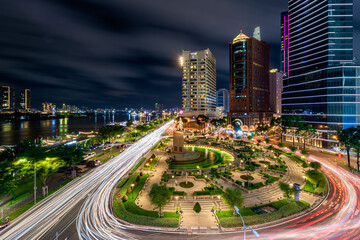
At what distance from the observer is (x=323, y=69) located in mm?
65562

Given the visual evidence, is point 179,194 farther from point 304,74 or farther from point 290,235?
point 304,74

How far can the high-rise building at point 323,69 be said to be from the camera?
6006 centimetres

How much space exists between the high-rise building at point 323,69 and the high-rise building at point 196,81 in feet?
235

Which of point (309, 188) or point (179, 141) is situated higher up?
point (179, 141)

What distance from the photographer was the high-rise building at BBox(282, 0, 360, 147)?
197 ft

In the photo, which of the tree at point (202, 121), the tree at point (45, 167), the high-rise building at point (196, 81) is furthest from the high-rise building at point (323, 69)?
the tree at point (45, 167)

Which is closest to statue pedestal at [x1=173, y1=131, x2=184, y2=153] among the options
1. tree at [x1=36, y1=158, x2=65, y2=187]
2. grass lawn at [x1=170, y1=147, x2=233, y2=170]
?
grass lawn at [x1=170, y1=147, x2=233, y2=170]

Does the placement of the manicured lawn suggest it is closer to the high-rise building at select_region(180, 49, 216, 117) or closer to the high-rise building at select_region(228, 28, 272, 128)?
the high-rise building at select_region(228, 28, 272, 128)

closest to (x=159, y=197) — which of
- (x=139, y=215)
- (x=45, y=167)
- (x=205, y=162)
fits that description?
(x=139, y=215)

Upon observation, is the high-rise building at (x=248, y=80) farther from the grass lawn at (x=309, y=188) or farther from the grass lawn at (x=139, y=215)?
the grass lawn at (x=139, y=215)

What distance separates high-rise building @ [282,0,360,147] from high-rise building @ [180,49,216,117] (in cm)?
7150

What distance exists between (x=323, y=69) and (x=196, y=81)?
95.7 metres

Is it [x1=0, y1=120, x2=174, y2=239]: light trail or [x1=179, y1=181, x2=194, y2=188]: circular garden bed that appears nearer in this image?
[x1=0, y1=120, x2=174, y2=239]: light trail

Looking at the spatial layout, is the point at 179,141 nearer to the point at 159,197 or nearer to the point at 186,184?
the point at 186,184
